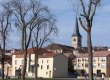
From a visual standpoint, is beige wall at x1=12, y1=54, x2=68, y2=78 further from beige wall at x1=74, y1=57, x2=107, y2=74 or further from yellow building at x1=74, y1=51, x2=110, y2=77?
beige wall at x1=74, y1=57, x2=107, y2=74

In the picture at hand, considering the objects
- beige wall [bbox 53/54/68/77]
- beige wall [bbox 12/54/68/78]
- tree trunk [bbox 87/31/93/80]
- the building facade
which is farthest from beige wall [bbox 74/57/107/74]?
tree trunk [bbox 87/31/93/80]

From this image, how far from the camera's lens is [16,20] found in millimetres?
45000

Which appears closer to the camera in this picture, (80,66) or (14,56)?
(14,56)

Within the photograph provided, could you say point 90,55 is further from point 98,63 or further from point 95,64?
point 95,64

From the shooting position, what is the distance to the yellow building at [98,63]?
14012 cm

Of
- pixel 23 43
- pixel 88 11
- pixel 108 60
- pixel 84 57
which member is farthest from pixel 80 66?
pixel 88 11

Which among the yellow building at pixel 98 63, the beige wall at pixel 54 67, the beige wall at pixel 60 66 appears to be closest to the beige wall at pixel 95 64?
the yellow building at pixel 98 63

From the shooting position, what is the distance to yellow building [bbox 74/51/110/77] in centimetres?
14012

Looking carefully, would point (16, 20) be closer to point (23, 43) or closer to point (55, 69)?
point (23, 43)

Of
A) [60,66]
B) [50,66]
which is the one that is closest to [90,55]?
[50,66]

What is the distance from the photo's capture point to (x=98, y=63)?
14550cm

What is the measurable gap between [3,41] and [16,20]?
3092 millimetres

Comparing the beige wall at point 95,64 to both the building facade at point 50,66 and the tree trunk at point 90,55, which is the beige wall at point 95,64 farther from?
the tree trunk at point 90,55

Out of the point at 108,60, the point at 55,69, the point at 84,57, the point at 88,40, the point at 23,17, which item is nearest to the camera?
the point at 88,40
